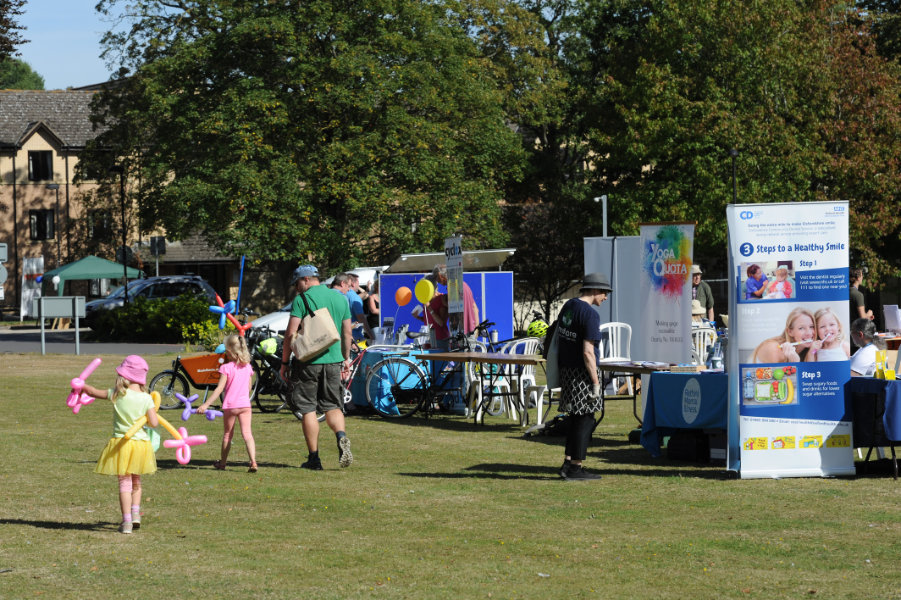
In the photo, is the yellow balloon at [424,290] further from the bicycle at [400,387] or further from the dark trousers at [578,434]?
the dark trousers at [578,434]

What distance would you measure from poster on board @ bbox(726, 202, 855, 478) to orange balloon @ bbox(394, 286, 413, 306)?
427 inches

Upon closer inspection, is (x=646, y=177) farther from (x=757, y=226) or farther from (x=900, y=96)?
(x=757, y=226)

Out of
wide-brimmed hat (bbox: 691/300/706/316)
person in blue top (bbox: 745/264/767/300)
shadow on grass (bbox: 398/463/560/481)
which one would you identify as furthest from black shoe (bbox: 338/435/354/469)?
wide-brimmed hat (bbox: 691/300/706/316)

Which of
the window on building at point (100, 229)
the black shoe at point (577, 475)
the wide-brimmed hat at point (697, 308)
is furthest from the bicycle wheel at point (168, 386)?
the window on building at point (100, 229)

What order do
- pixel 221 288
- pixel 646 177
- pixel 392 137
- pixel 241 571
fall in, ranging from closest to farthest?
1. pixel 241 571
2. pixel 392 137
3. pixel 646 177
4. pixel 221 288

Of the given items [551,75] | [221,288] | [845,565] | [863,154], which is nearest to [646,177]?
[551,75]

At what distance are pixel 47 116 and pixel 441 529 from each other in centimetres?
6753

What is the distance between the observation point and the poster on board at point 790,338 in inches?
432

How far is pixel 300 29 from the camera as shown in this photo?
1431 inches

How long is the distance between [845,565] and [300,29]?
31225 millimetres

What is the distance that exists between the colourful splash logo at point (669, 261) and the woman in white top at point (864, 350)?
1.95 metres

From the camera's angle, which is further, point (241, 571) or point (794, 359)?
point (794, 359)

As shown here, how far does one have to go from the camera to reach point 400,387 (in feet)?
56.4

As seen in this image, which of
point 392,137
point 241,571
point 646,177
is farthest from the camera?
point 646,177
